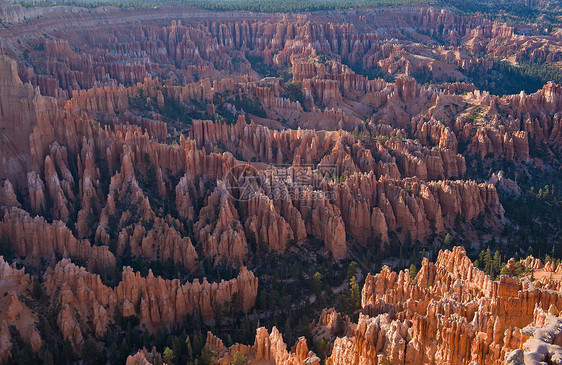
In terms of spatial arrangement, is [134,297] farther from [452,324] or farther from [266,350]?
[452,324]

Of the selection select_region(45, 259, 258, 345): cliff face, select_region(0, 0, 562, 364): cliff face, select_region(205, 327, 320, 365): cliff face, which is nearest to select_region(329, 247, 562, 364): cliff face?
select_region(0, 0, 562, 364): cliff face

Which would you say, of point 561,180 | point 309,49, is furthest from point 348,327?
point 309,49

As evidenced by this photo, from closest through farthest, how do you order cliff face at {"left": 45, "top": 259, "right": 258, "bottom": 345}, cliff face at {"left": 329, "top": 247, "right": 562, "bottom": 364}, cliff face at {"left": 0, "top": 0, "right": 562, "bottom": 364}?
cliff face at {"left": 329, "top": 247, "right": 562, "bottom": 364} → cliff face at {"left": 0, "top": 0, "right": 562, "bottom": 364} → cliff face at {"left": 45, "top": 259, "right": 258, "bottom": 345}

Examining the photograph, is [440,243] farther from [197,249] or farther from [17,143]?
[17,143]

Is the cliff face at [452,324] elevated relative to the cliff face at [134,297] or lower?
elevated

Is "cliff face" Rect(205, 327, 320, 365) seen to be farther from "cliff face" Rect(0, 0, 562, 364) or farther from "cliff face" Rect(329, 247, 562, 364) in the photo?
"cliff face" Rect(329, 247, 562, 364)

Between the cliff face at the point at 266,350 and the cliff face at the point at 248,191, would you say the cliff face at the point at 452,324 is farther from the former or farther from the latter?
the cliff face at the point at 266,350

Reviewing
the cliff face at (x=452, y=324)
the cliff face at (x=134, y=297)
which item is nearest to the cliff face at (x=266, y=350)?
the cliff face at (x=452, y=324)

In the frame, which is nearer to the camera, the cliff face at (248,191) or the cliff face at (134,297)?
the cliff face at (248,191)

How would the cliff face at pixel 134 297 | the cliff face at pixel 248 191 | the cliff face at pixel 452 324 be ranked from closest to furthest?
the cliff face at pixel 452 324
the cliff face at pixel 248 191
the cliff face at pixel 134 297
